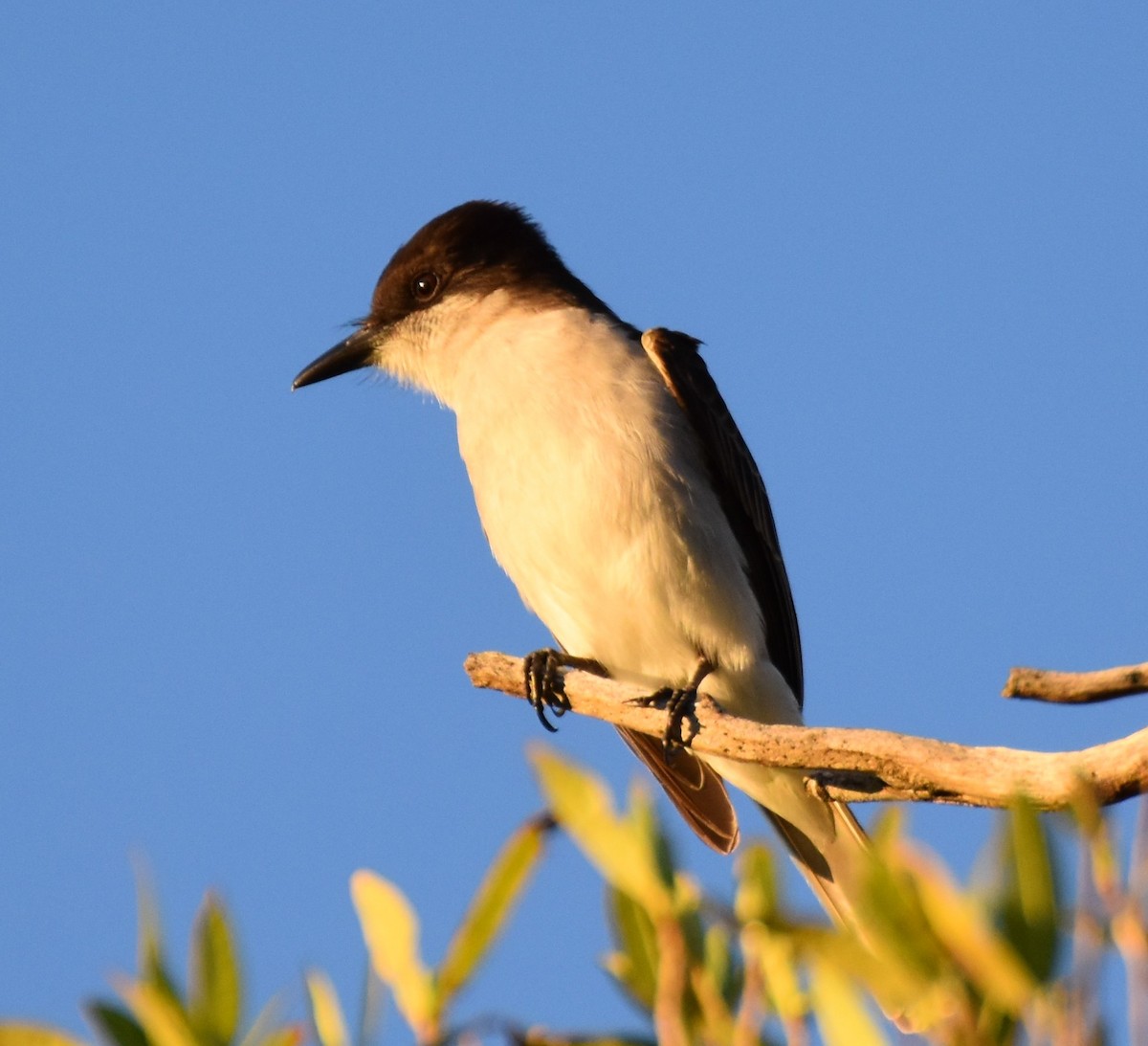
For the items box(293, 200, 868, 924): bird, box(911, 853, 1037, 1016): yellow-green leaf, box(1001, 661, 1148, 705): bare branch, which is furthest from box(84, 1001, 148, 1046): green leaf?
box(293, 200, 868, 924): bird

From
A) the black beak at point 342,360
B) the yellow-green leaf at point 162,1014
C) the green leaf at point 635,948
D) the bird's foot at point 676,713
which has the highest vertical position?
the black beak at point 342,360

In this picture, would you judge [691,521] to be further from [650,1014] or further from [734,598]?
[650,1014]

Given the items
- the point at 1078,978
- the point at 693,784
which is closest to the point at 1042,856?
the point at 1078,978

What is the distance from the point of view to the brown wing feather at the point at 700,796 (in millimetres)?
7012

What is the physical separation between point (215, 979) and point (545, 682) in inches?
180

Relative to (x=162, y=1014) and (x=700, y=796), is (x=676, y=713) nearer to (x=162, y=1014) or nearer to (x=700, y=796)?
(x=700, y=796)

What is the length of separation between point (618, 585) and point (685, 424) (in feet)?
2.48

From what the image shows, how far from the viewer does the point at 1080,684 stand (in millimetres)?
3525

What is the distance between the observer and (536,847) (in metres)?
2.00

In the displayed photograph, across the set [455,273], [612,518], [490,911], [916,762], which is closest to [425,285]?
[455,273]

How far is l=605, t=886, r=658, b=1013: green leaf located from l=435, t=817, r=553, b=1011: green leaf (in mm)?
128

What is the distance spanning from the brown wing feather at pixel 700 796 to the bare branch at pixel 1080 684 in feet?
11.7

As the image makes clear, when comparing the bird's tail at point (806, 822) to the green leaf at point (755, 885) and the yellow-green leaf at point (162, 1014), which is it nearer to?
the green leaf at point (755, 885)

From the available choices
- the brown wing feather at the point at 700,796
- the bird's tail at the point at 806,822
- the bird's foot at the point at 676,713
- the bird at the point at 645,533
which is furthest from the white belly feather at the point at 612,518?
the bird's foot at the point at 676,713
